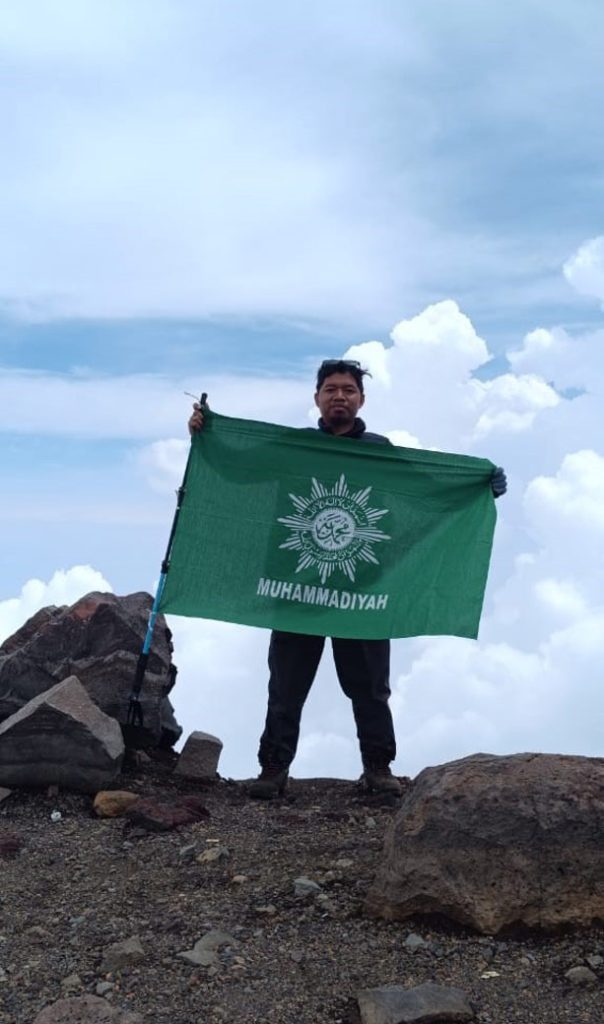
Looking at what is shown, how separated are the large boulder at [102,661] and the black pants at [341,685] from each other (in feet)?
4.25

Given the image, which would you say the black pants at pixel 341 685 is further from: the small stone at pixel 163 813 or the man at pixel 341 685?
the small stone at pixel 163 813

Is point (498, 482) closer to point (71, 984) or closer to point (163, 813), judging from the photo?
point (163, 813)

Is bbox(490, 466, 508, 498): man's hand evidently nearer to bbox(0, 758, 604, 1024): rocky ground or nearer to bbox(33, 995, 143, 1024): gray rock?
bbox(0, 758, 604, 1024): rocky ground

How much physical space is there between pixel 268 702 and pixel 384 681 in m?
0.85

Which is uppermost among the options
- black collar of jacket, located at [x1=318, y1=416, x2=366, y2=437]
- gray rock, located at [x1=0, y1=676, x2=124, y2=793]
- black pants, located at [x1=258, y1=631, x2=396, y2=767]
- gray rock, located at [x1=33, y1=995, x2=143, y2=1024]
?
black collar of jacket, located at [x1=318, y1=416, x2=366, y2=437]

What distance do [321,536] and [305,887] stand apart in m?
2.94

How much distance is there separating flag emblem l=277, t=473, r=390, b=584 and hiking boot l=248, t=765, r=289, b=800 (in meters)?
1.42

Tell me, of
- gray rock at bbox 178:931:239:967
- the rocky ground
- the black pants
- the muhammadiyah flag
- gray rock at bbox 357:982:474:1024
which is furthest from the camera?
the muhammadiyah flag

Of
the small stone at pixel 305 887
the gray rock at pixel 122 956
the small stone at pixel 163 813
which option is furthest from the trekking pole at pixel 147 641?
the gray rock at pixel 122 956

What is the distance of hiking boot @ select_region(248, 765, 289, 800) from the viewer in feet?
26.3

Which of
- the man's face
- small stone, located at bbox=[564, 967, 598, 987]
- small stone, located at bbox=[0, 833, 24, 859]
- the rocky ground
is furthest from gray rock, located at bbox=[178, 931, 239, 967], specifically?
the man's face

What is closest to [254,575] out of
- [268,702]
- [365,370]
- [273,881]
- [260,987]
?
[268,702]

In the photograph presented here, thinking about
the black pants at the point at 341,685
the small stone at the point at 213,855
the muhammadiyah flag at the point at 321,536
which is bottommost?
the small stone at the point at 213,855

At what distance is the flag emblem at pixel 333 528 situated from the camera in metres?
8.32
